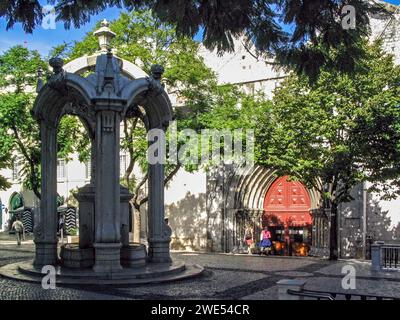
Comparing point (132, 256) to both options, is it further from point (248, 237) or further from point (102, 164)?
point (248, 237)

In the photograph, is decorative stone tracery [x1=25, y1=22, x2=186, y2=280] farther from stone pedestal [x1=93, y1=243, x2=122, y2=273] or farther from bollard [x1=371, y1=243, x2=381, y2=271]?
bollard [x1=371, y1=243, x2=381, y2=271]

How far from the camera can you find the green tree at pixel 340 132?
724 inches

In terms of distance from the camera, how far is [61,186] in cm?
3678

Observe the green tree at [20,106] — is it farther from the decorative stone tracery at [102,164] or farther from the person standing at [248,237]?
the person standing at [248,237]

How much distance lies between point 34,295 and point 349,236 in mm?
16587

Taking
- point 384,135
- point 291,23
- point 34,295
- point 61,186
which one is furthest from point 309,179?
point 61,186

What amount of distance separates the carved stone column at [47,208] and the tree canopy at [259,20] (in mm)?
8071

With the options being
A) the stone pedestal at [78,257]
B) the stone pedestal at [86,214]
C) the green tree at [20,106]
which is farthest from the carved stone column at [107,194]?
the green tree at [20,106]

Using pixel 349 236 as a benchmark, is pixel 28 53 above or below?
above

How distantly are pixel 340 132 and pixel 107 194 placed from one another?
34.8 feet

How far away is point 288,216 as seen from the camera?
27.5 meters

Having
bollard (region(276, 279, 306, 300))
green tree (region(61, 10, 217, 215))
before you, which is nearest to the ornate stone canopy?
bollard (region(276, 279, 306, 300))

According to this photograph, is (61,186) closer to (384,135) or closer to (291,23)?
(384,135)

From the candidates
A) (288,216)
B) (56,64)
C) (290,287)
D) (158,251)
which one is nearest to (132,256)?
(158,251)
